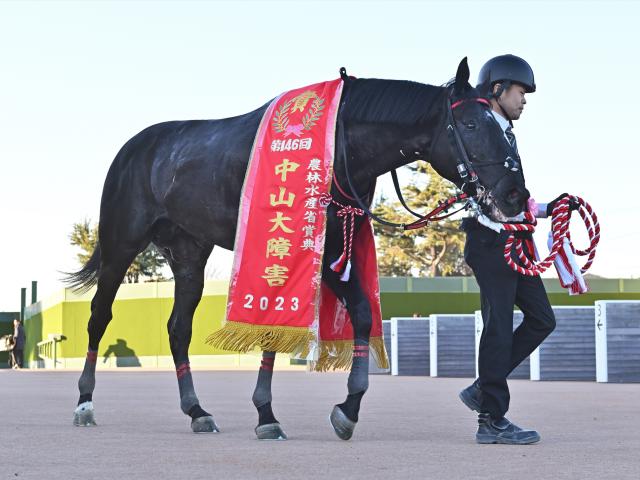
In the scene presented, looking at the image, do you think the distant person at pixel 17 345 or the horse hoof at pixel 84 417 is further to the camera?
the distant person at pixel 17 345

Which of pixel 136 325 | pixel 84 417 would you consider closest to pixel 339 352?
pixel 84 417

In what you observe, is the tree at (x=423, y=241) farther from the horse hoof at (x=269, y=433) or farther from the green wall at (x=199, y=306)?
the horse hoof at (x=269, y=433)

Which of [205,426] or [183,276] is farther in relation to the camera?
[183,276]

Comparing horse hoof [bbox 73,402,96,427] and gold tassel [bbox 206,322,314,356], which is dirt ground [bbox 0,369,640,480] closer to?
horse hoof [bbox 73,402,96,427]

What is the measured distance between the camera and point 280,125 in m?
8.07

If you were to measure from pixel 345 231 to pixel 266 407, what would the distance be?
123 cm

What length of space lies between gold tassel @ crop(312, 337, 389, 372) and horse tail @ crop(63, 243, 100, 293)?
9.14ft

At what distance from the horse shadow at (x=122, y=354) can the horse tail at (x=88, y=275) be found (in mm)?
36428

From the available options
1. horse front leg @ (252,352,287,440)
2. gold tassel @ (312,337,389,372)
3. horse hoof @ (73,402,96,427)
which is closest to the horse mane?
gold tassel @ (312,337,389,372)

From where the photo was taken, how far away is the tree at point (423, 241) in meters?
59.4

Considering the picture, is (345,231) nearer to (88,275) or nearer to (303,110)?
(303,110)

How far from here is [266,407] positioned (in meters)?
7.98

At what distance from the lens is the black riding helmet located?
7.48 m

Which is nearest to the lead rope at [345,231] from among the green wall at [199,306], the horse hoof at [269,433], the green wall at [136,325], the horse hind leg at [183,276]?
the horse hoof at [269,433]
